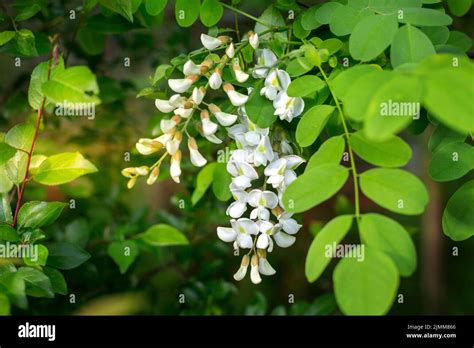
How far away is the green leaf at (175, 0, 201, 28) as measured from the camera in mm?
840

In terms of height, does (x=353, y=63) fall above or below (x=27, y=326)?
above

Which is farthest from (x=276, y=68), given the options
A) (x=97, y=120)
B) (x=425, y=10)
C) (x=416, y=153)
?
(x=416, y=153)

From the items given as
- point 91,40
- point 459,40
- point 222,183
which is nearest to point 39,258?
point 222,183

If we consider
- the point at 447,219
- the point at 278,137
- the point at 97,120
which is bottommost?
the point at 447,219

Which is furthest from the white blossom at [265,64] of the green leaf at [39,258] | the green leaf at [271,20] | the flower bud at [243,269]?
the green leaf at [39,258]

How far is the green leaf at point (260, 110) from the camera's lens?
0.71 m

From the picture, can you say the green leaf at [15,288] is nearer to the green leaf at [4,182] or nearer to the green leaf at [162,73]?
the green leaf at [4,182]

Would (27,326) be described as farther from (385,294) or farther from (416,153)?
(416,153)

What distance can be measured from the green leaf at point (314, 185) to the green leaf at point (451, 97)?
0.14 metres

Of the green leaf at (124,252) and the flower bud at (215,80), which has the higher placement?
the flower bud at (215,80)

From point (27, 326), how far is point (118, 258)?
163 mm

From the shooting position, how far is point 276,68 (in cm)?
72

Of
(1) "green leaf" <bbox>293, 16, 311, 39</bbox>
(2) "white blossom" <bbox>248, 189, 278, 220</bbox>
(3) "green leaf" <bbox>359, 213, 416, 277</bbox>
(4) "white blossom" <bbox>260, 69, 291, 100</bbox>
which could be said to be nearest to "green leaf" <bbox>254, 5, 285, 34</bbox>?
(1) "green leaf" <bbox>293, 16, 311, 39</bbox>

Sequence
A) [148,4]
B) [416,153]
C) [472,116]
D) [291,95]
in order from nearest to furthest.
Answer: [472,116], [291,95], [148,4], [416,153]
